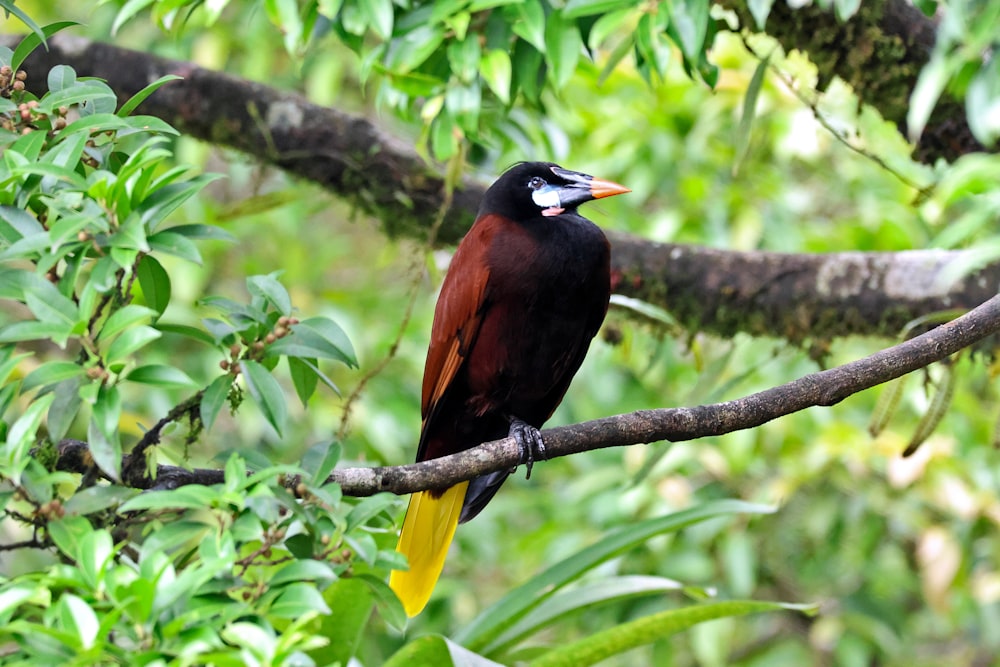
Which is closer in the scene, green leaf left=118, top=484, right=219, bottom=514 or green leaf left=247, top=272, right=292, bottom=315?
green leaf left=118, top=484, right=219, bottom=514

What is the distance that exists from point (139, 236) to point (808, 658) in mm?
3476

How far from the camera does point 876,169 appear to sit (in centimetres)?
459

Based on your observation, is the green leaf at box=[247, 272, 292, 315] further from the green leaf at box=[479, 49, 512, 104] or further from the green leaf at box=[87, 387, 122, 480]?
the green leaf at box=[479, 49, 512, 104]

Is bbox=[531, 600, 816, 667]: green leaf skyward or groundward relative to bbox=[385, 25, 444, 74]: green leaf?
groundward

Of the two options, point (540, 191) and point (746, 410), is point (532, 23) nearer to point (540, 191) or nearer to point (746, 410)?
point (540, 191)

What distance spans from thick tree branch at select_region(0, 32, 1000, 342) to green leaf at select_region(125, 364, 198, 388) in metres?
1.99

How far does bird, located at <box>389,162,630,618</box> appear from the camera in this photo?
Answer: 2336 mm

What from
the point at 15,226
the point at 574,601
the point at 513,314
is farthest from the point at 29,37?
the point at 574,601

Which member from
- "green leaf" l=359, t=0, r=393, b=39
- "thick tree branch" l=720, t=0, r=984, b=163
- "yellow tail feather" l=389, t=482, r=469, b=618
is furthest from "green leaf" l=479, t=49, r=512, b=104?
"yellow tail feather" l=389, t=482, r=469, b=618

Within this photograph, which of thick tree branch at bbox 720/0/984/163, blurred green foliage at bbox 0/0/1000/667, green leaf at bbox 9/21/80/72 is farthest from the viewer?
thick tree branch at bbox 720/0/984/163

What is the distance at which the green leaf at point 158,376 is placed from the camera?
126 cm

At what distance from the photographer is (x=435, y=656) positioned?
2.02 meters

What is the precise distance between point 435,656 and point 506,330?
2.37 ft

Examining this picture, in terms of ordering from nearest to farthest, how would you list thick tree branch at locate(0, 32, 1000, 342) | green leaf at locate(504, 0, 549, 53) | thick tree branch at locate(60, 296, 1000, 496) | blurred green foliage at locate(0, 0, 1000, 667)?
thick tree branch at locate(60, 296, 1000, 496) < green leaf at locate(504, 0, 549, 53) < blurred green foliage at locate(0, 0, 1000, 667) < thick tree branch at locate(0, 32, 1000, 342)
